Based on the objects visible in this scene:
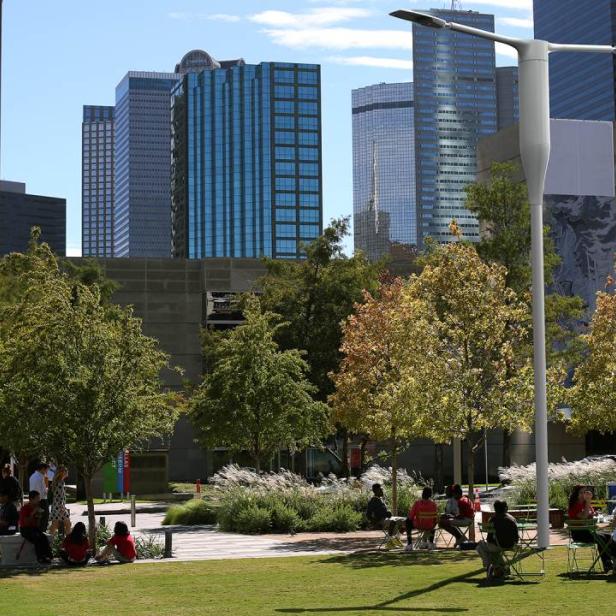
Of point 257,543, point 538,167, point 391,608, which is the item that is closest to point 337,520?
point 257,543

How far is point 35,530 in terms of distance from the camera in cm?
2241

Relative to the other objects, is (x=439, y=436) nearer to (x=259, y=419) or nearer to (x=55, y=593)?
(x=55, y=593)

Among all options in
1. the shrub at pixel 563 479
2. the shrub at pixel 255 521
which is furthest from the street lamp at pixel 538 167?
the shrub at pixel 255 521

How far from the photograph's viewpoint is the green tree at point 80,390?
23078 mm

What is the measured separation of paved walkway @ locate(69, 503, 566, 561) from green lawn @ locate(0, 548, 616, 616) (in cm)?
194

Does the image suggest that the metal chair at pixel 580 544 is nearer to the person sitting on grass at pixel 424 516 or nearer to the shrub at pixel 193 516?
the person sitting on grass at pixel 424 516

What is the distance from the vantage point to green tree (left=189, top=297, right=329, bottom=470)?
37.0 m

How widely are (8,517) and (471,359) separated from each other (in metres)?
10.6

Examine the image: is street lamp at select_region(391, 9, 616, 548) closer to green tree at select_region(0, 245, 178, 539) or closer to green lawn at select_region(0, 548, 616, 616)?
green lawn at select_region(0, 548, 616, 616)

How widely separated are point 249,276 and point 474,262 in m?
43.5

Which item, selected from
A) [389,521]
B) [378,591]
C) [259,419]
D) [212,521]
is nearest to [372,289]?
[259,419]

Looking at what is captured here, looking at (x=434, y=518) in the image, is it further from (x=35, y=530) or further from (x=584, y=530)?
(x=35, y=530)

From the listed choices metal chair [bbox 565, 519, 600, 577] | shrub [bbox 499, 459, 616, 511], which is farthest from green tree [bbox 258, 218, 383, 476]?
metal chair [bbox 565, 519, 600, 577]

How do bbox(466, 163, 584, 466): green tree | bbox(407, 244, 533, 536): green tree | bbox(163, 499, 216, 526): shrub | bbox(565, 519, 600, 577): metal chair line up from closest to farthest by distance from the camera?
bbox(565, 519, 600, 577): metal chair < bbox(407, 244, 533, 536): green tree < bbox(163, 499, 216, 526): shrub < bbox(466, 163, 584, 466): green tree
